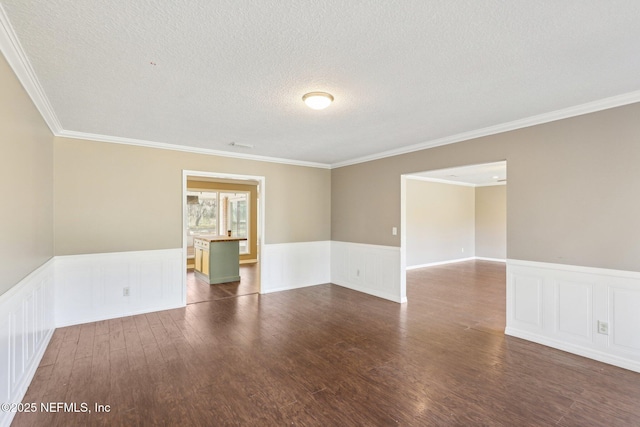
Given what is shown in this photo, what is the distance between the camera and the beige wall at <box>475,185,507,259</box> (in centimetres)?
950

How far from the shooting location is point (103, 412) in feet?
7.27

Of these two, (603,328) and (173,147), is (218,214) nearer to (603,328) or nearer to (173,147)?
(173,147)

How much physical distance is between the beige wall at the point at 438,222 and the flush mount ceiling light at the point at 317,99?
616 centimetres

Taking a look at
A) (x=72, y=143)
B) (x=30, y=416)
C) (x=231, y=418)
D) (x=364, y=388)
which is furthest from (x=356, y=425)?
(x=72, y=143)

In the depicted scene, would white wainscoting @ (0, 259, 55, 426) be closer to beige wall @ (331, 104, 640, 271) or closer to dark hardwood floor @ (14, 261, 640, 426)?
dark hardwood floor @ (14, 261, 640, 426)

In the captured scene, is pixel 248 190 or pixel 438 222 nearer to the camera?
pixel 438 222

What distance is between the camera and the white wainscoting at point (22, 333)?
2031 millimetres

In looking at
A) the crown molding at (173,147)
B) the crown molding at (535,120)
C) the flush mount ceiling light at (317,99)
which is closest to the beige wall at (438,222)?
the crown molding at (173,147)

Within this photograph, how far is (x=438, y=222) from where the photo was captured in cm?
911

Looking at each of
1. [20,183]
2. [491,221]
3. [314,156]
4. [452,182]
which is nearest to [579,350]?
[314,156]

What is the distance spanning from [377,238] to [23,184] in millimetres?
4736

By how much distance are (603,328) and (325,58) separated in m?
3.68

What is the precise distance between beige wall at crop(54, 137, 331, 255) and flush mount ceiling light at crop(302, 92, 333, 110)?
116 inches

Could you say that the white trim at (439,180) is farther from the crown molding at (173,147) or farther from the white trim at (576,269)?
the white trim at (576,269)
